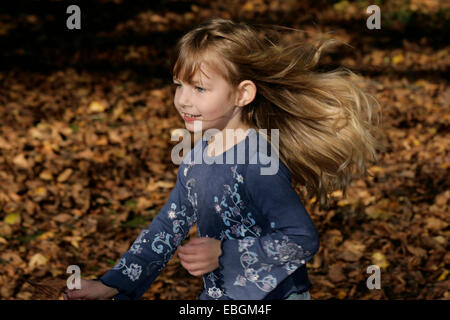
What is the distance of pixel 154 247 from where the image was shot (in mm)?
2770

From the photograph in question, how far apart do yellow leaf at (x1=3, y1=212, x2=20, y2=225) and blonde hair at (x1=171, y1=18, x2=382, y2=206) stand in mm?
3242

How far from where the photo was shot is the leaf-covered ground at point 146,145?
4793mm

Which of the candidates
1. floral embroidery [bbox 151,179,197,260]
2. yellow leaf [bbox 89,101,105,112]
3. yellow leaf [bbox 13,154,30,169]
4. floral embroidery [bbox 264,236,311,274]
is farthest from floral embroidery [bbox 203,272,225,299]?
yellow leaf [bbox 89,101,105,112]

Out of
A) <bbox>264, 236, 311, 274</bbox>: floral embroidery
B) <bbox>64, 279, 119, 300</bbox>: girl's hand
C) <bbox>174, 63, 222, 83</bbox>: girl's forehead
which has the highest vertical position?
<bbox>174, 63, 222, 83</bbox>: girl's forehead

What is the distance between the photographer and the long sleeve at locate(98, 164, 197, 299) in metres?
2.70

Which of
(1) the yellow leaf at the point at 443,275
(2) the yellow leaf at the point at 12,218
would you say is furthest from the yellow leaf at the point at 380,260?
(2) the yellow leaf at the point at 12,218

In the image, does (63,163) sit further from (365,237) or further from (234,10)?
(234,10)

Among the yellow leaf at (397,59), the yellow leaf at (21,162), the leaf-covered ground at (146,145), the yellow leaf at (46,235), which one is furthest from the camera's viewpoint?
the yellow leaf at (397,59)

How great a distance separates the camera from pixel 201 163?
273 centimetres

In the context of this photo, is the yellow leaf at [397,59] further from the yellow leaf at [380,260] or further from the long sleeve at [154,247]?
the long sleeve at [154,247]

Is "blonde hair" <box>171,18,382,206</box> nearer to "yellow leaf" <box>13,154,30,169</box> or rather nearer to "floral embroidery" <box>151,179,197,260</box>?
"floral embroidery" <box>151,179,197,260</box>

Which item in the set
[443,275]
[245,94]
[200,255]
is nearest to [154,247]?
[200,255]

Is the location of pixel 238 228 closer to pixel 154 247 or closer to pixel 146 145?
pixel 154 247

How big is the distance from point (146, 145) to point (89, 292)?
4318mm
